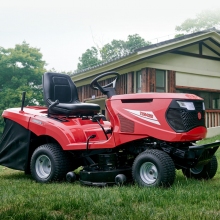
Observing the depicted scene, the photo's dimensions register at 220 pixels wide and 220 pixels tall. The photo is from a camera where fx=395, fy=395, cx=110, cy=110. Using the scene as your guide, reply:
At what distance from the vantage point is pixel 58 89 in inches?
221

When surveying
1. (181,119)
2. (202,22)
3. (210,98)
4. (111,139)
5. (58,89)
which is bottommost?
(111,139)

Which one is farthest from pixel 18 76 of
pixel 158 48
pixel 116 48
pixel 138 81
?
pixel 158 48

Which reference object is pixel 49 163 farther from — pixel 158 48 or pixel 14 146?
pixel 158 48

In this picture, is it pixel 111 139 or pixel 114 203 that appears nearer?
pixel 114 203

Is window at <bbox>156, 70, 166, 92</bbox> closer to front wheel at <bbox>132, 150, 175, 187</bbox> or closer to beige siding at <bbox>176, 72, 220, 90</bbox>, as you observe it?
beige siding at <bbox>176, 72, 220, 90</bbox>

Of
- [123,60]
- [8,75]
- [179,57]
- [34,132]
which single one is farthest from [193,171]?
[8,75]

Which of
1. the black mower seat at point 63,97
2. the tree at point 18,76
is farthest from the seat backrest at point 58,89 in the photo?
the tree at point 18,76

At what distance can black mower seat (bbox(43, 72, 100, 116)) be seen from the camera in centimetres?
511

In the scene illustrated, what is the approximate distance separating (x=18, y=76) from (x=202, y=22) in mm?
16202

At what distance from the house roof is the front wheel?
7701mm

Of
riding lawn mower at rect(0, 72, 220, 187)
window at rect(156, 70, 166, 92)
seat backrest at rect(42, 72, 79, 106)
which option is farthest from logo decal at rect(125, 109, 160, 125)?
window at rect(156, 70, 166, 92)

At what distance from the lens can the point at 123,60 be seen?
12398 millimetres

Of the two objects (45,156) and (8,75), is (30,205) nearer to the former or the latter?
(45,156)

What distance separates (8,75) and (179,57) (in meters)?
19.9
